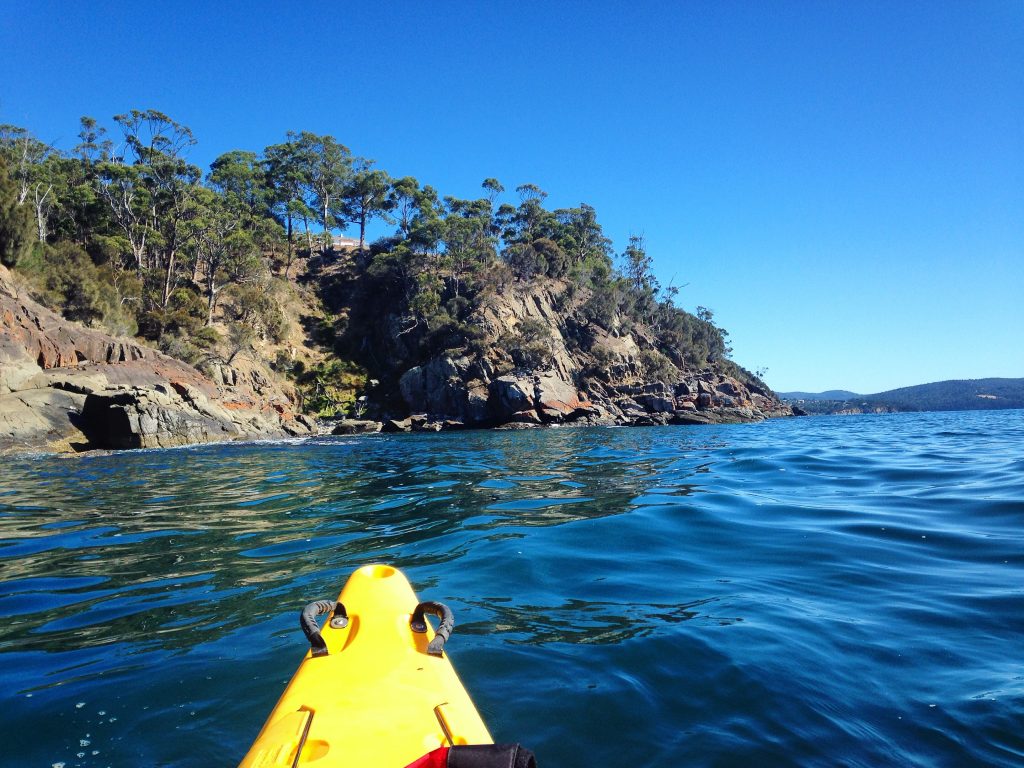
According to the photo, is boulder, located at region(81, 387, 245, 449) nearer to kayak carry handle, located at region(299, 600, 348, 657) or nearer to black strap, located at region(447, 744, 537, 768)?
kayak carry handle, located at region(299, 600, 348, 657)

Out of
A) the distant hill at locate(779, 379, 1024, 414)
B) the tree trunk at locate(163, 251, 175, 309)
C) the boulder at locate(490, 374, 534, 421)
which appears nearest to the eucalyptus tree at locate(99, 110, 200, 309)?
the tree trunk at locate(163, 251, 175, 309)

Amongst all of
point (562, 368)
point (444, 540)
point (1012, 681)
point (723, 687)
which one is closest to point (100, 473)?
point (444, 540)

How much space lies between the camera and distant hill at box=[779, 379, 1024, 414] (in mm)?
99250

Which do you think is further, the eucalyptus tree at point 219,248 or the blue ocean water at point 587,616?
the eucalyptus tree at point 219,248

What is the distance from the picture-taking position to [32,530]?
6664 mm

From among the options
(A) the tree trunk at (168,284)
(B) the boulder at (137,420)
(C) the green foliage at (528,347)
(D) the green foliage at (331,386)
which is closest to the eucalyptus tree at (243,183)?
(A) the tree trunk at (168,284)

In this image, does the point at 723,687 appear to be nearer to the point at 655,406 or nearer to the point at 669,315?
the point at 655,406

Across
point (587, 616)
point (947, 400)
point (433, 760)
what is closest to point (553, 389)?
point (587, 616)

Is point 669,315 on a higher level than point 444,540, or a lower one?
higher

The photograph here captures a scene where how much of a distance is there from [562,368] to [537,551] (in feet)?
133

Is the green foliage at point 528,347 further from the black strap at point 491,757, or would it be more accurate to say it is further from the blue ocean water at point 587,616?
the black strap at point 491,757

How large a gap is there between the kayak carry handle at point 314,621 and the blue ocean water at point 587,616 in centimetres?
51

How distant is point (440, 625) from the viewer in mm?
2660

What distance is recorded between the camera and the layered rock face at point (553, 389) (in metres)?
39.4
